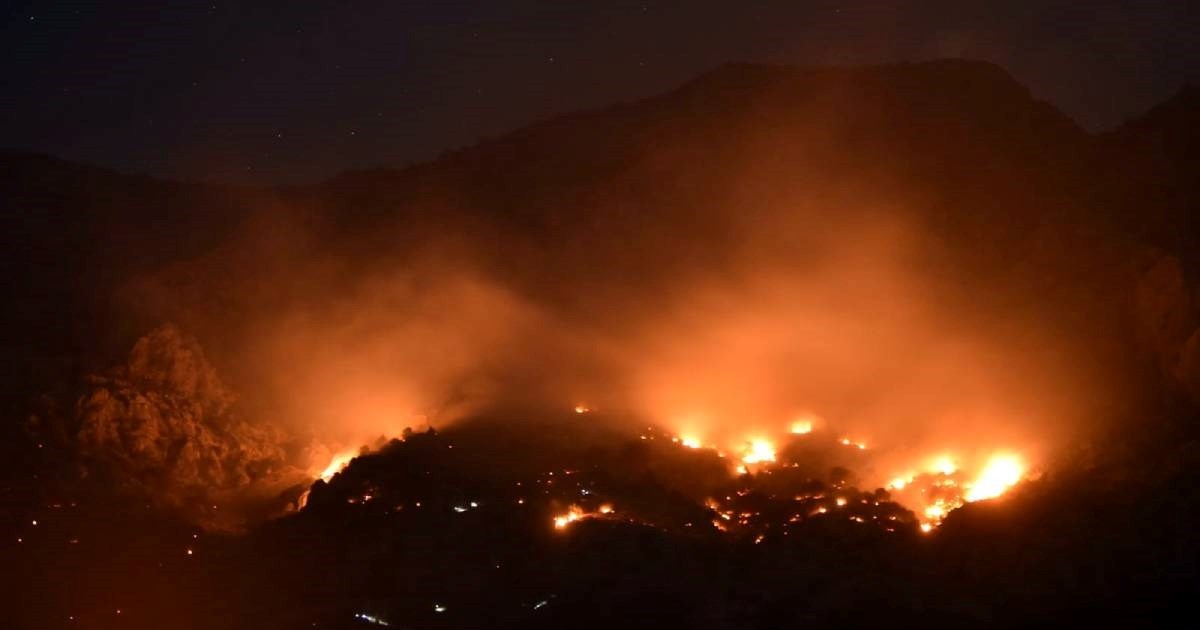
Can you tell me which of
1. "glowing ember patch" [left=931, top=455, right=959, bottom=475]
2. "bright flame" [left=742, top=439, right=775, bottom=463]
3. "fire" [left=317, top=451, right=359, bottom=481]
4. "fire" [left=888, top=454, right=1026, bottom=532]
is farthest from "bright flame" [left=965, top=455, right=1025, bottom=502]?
"fire" [left=317, top=451, right=359, bottom=481]

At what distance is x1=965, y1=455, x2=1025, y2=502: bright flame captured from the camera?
2365 centimetres

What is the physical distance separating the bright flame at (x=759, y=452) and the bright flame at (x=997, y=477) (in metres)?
5.33

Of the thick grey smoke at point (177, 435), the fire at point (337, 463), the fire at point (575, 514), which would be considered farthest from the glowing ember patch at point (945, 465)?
the thick grey smoke at point (177, 435)

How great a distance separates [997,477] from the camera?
24.2m

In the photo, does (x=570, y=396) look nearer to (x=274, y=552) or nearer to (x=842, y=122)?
(x=274, y=552)

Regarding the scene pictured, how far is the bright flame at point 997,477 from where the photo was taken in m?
23.7

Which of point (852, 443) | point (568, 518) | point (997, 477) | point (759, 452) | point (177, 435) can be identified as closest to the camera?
point (568, 518)

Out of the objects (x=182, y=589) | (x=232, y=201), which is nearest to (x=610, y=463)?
(x=182, y=589)

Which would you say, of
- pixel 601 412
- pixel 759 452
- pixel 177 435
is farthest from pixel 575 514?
pixel 177 435

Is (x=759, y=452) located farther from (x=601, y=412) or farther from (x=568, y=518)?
A: (x=568, y=518)

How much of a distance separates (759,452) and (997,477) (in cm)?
633

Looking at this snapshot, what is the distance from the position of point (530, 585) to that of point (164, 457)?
11.8m

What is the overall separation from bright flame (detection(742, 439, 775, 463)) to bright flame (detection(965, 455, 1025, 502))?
5.33m

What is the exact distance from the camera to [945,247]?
32.5 meters
